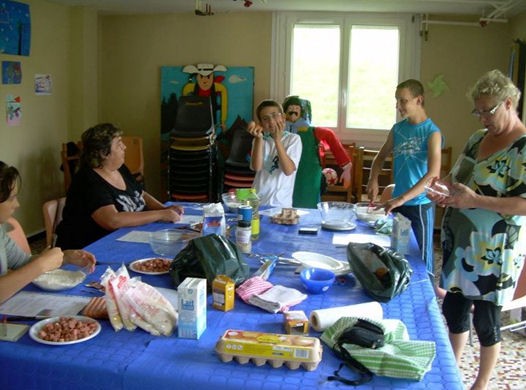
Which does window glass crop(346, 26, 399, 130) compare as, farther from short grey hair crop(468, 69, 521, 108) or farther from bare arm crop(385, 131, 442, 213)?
short grey hair crop(468, 69, 521, 108)

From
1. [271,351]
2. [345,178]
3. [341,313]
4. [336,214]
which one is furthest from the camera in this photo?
[345,178]

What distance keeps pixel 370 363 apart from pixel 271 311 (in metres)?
0.40

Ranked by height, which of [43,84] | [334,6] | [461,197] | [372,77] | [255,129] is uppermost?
[334,6]

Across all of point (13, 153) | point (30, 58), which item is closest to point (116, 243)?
point (13, 153)

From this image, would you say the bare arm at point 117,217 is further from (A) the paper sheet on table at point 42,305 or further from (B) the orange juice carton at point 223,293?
(B) the orange juice carton at point 223,293

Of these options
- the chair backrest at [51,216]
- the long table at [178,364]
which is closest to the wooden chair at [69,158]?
the chair backrest at [51,216]

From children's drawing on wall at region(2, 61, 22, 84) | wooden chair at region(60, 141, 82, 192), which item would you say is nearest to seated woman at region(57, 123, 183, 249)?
children's drawing on wall at region(2, 61, 22, 84)

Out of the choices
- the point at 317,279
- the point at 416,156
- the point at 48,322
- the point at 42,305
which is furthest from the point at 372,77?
the point at 48,322

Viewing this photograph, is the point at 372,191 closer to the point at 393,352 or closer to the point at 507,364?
the point at 507,364

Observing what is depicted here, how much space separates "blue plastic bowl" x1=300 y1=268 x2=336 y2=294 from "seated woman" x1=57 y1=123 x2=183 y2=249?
106 centimetres

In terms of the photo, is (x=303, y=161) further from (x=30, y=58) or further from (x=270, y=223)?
(x=30, y=58)

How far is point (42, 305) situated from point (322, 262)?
0.97 metres

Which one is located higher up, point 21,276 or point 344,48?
point 344,48

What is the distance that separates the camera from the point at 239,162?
5508 mm
